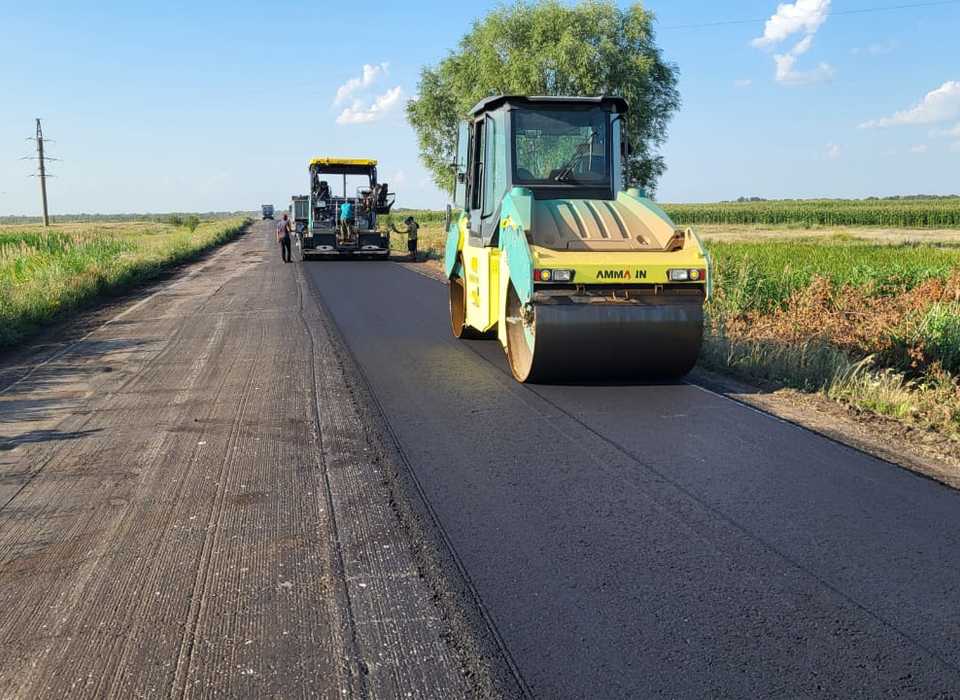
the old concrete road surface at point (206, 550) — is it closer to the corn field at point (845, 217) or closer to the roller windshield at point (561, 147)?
the roller windshield at point (561, 147)

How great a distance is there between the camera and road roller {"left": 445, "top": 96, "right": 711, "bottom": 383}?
282 inches

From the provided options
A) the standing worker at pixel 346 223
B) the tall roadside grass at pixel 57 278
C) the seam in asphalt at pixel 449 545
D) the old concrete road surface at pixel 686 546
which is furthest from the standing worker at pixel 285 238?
the old concrete road surface at pixel 686 546

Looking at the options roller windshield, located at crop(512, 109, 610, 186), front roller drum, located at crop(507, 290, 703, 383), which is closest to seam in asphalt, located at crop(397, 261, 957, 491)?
front roller drum, located at crop(507, 290, 703, 383)

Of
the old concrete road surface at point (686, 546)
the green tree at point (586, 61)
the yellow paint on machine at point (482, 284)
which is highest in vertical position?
the green tree at point (586, 61)

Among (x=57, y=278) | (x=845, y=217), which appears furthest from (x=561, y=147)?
(x=845, y=217)

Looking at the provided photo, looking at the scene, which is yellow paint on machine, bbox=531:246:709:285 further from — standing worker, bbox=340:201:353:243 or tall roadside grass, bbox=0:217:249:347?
Answer: standing worker, bbox=340:201:353:243

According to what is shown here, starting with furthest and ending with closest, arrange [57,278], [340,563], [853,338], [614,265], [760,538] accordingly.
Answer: [57,278] < [853,338] < [614,265] < [760,538] < [340,563]

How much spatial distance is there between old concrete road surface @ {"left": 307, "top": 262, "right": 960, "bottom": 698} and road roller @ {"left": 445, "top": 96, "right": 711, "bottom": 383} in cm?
44

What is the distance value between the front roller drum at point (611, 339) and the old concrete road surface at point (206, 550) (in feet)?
5.83

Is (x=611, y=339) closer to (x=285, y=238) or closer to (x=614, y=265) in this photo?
(x=614, y=265)

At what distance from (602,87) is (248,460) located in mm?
33253

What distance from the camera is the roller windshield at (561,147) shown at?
850cm

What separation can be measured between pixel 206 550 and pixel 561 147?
19.6 ft

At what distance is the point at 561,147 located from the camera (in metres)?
8.72
